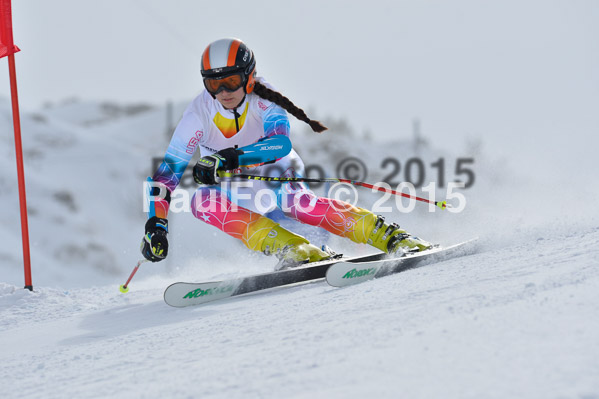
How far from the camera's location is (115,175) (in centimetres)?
2384

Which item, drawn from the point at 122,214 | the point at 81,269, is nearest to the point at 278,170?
the point at 81,269

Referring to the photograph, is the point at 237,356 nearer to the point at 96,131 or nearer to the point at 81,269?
the point at 81,269

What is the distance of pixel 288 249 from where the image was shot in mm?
4270

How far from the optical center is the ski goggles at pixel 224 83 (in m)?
4.23

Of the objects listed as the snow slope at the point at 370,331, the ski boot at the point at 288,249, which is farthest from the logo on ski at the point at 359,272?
the ski boot at the point at 288,249

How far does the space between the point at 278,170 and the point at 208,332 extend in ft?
6.22

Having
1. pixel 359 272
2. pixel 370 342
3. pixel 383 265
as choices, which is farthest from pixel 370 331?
pixel 383 265

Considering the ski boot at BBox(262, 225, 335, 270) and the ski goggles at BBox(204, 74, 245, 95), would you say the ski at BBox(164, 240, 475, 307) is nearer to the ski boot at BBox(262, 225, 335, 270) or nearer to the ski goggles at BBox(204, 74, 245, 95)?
the ski boot at BBox(262, 225, 335, 270)

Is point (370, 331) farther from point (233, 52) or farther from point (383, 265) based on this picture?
point (233, 52)

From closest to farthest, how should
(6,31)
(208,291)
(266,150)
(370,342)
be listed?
(370,342)
(208,291)
(266,150)
(6,31)

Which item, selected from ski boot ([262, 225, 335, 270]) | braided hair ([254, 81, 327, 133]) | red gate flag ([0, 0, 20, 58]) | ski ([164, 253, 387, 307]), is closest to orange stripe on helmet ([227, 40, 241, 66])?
braided hair ([254, 81, 327, 133])

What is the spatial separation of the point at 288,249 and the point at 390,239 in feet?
2.31

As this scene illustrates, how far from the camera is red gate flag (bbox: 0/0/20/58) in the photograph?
566 cm

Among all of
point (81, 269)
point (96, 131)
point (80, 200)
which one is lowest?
point (81, 269)
